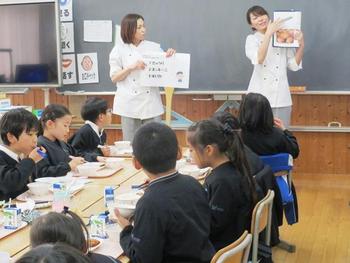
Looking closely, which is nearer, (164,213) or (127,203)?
(164,213)

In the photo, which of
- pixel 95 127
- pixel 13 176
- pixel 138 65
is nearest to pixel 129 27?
pixel 138 65

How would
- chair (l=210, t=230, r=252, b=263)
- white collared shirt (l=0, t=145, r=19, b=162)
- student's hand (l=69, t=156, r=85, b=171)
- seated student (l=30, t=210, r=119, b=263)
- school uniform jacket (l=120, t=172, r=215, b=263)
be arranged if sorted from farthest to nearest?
1. student's hand (l=69, t=156, r=85, b=171)
2. white collared shirt (l=0, t=145, r=19, b=162)
3. school uniform jacket (l=120, t=172, r=215, b=263)
4. chair (l=210, t=230, r=252, b=263)
5. seated student (l=30, t=210, r=119, b=263)

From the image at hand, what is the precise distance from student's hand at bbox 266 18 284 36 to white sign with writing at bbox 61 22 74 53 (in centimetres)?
228

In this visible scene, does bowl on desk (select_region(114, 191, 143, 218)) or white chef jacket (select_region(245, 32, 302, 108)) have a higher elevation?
white chef jacket (select_region(245, 32, 302, 108))

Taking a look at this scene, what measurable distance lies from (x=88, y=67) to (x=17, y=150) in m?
3.12

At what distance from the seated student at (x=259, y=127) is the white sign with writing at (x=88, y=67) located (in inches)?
112

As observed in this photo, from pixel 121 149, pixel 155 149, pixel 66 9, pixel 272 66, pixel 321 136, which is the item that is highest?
pixel 66 9

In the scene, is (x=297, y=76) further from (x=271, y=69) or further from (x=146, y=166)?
(x=146, y=166)

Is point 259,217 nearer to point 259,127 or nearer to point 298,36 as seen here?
point 259,127

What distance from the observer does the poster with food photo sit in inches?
195

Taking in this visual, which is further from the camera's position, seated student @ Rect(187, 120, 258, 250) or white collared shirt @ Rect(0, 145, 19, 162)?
white collared shirt @ Rect(0, 145, 19, 162)

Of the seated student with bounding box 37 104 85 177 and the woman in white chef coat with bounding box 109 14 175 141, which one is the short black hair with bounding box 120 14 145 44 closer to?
the woman in white chef coat with bounding box 109 14 175 141

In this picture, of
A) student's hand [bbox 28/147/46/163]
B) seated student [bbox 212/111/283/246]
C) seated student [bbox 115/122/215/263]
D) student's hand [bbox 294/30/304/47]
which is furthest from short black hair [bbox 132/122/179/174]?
student's hand [bbox 294/30/304/47]

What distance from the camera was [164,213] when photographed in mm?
2025
